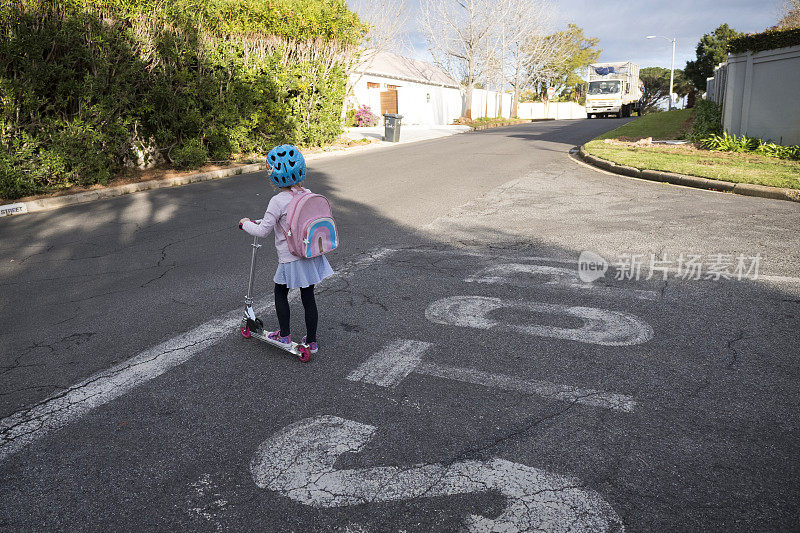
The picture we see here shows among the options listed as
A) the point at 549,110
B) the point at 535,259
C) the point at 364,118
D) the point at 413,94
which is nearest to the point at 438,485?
the point at 535,259

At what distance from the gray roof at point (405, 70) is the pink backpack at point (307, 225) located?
32.4 m

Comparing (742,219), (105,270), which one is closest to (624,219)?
(742,219)

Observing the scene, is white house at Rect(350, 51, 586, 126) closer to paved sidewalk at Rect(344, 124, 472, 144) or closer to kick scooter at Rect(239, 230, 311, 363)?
paved sidewalk at Rect(344, 124, 472, 144)

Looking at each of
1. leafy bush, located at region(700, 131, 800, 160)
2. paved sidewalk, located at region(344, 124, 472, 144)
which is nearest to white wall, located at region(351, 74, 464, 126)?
paved sidewalk, located at region(344, 124, 472, 144)

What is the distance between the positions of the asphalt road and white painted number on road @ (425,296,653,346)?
3cm

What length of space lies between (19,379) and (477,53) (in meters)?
42.1

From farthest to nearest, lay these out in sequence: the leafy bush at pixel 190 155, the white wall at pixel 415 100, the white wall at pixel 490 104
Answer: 1. the white wall at pixel 490 104
2. the white wall at pixel 415 100
3. the leafy bush at pixel 190 155

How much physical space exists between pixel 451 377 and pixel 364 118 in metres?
30.7

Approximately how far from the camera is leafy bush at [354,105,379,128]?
108 ft

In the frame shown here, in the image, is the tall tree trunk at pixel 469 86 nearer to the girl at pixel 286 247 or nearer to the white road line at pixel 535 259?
the white road line at pixel 535 259

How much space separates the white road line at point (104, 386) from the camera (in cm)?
327

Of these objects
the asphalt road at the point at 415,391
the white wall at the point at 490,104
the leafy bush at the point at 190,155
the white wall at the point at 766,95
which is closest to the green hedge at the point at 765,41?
the white wall at the point at 766,95

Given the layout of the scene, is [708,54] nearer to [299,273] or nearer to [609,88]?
[609,88]

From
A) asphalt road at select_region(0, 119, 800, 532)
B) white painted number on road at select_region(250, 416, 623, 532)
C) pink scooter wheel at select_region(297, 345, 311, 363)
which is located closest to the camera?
white painted number on road at select_region(250, 416, 623, 532)
